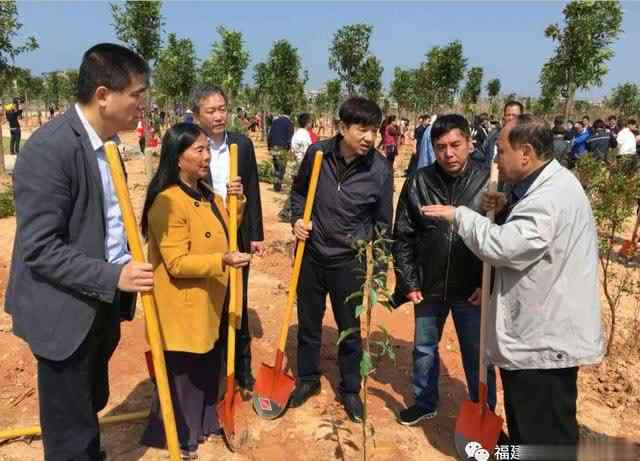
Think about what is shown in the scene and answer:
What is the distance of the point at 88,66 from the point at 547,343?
2.13m

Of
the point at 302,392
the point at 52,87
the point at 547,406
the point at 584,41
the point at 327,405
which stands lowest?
the point at 327,405

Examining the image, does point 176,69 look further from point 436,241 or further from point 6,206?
point 436,241

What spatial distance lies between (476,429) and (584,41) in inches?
497

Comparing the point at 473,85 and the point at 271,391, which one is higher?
the point at 473,85

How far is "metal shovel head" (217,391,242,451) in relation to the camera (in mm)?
2830

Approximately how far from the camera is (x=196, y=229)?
2.50m

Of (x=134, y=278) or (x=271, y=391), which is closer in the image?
(x=134, y=278)

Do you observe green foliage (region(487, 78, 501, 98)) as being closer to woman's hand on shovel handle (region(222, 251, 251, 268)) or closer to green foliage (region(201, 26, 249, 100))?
green foliage (region(201, 26, 249, 100))

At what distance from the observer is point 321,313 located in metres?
3.28

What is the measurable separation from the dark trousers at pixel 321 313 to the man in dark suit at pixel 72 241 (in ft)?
4.49

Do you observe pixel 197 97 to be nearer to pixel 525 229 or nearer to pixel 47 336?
pixel 47 336

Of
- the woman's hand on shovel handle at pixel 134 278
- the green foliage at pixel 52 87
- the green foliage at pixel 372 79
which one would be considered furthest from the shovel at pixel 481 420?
the green foliage at pixel 52 87

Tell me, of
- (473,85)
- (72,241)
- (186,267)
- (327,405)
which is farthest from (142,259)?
(473,85)

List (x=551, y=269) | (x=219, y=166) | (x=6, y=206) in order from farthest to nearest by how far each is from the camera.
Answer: (x=6, y=206) < (x=219, y=166) < (x=551, y=269)
